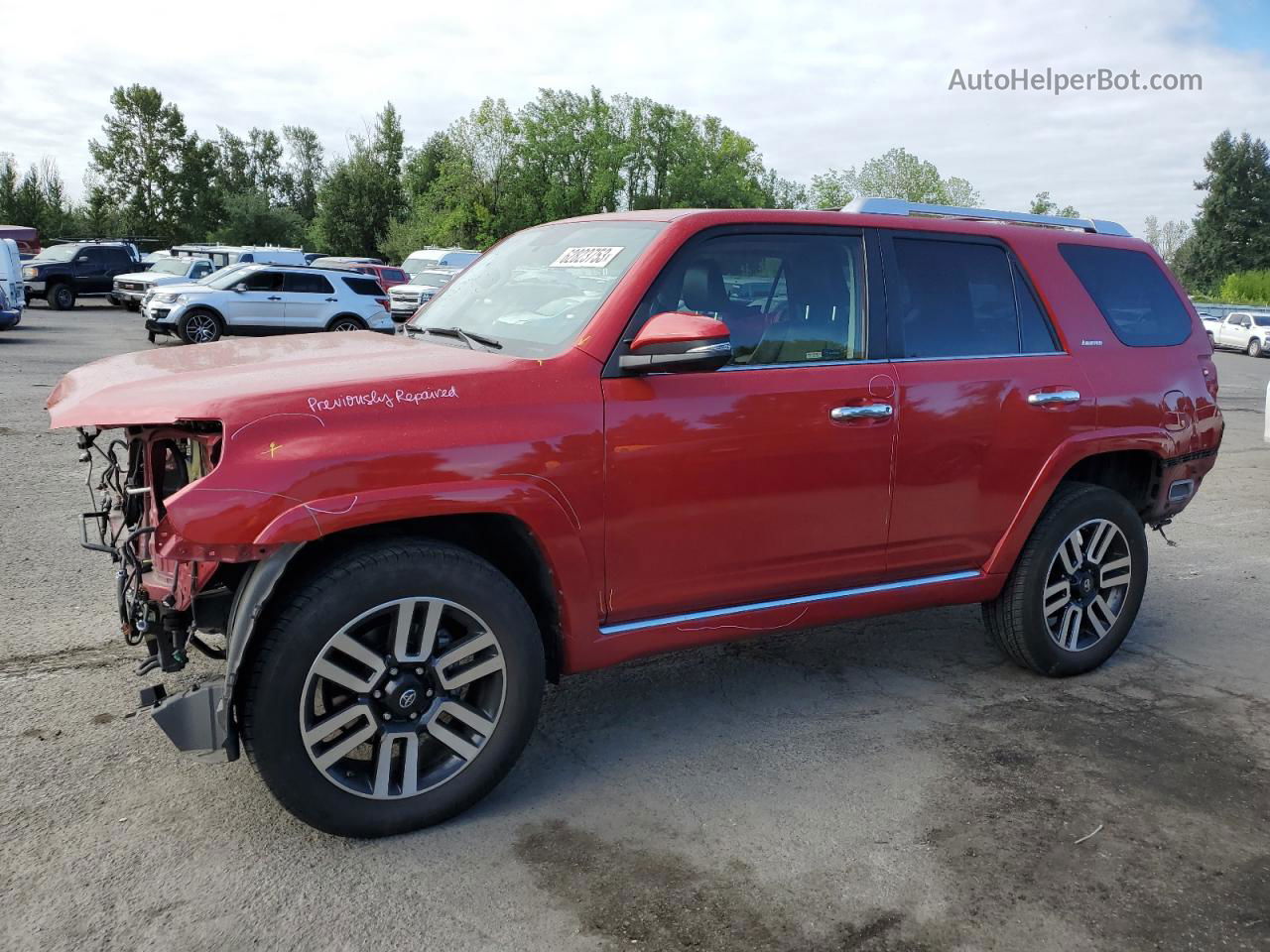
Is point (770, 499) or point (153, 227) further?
point (153, 227)

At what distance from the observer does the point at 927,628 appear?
523 centimetres

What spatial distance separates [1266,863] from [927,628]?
2.16 m

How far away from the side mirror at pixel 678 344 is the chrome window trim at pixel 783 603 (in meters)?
0.83

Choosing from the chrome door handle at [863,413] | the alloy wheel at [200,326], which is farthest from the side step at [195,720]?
the alloy wheel at [200,326]

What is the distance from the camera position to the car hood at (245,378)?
2.91 m

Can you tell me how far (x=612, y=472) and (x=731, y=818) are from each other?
114cm

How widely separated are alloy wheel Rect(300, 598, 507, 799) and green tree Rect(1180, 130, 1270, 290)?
86782 mm

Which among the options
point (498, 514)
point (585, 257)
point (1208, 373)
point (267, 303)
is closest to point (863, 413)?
point (585, 257)

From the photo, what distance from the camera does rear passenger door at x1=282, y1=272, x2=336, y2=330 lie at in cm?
2091

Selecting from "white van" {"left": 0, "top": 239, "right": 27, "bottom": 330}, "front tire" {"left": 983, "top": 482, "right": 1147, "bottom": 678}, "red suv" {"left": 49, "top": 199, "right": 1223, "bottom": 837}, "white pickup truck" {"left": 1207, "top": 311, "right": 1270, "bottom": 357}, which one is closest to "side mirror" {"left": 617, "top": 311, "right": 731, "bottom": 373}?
"red suv" {"left": 49, "top": 199, "right": 1223, "bottom": 837}

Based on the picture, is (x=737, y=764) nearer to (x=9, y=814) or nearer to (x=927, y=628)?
(x=927, y=628)

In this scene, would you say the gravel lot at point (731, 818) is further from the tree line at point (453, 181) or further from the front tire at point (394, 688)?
the tree line at point (453, 181)

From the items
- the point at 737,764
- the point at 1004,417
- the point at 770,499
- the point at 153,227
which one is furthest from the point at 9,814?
the point at 153,227

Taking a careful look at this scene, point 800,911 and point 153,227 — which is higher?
point 153,227
